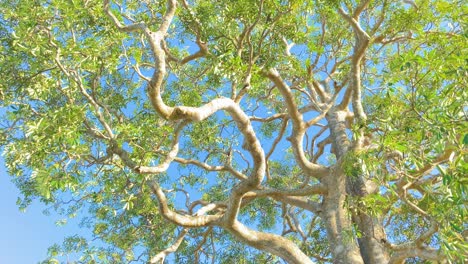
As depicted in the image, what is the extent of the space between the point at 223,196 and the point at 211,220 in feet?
12.8

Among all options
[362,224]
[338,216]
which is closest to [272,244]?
[338,216]

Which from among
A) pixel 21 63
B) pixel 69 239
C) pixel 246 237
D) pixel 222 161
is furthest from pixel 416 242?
pixel 69 239

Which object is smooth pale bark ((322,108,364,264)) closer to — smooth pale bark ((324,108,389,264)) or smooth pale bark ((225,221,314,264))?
smooth pale bark ((324,108,389,264))

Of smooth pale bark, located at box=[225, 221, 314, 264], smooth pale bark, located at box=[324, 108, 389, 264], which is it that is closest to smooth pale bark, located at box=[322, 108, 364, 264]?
smooth pale bark, located at box=[324, 108, 389, 264]

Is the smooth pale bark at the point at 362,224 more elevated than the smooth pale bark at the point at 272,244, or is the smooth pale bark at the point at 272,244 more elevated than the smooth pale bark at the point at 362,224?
the smooth pale bark at the point at 362,224

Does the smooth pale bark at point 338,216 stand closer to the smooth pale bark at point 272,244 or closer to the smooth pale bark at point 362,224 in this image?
the smooth pale bark at point 362,224

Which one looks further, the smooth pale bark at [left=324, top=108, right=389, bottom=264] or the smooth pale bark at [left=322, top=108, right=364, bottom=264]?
the smooth pale bark at [left=324, top=108, right=389, bottom=264]

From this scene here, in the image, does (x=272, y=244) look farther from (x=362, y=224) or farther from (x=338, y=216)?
(x=362, y=224)

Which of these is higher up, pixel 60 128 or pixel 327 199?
pixel 327 199

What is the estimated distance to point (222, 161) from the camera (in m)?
10.8

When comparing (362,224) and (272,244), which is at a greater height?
(362,224)

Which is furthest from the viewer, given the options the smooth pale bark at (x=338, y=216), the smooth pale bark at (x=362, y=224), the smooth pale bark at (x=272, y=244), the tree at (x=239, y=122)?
the smooth pale bark at (x=362, y=224)

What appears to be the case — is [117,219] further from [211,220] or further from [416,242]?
[416,242]

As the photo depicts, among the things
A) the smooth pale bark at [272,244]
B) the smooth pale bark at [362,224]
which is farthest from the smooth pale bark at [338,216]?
the smooth pale bark at [272,244]
